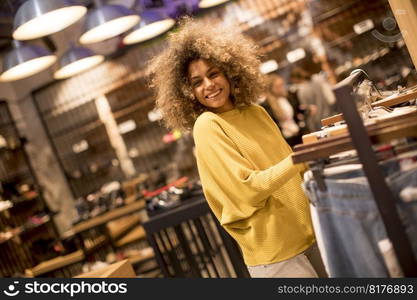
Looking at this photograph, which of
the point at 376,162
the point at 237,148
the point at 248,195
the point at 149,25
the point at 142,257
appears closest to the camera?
the point at 376,162

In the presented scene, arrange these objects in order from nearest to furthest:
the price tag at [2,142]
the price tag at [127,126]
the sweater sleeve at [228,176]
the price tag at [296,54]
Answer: the sweater sleeve at [228,176] < the price tag at [2,142] < the price tag at [296,54] < the price tag at [127,126]

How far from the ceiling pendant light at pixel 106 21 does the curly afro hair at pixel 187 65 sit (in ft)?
6.04

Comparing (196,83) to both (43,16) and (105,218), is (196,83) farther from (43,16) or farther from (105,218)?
(105,218)

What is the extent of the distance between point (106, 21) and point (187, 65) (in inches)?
78.8

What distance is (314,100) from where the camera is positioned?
693 centimetres

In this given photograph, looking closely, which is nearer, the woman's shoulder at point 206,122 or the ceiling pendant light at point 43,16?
the woman's shoulder at point 206,122

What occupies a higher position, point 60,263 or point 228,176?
point 228,176

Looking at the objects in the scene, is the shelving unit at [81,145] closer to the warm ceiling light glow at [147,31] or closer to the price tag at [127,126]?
the price tag at [127,126]

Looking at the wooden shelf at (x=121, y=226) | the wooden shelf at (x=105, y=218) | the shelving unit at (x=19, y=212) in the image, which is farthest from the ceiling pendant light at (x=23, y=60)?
the wooden shelf at (x=121, y=226)

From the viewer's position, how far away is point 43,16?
3254 mm

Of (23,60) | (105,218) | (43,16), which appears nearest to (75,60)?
(23,60)

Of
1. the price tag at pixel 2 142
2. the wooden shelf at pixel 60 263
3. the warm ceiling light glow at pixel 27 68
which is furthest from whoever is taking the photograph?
the price tag at pixel 2 142

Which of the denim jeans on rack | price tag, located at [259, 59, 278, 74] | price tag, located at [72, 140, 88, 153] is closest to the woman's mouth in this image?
the denim jeans on rack

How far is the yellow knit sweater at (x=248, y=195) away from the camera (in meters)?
1.65
